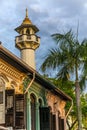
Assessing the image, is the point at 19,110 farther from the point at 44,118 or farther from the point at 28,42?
the point at 28,42

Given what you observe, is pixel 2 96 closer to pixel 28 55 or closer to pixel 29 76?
pixel 29 76

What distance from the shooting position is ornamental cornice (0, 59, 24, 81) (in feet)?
64.8

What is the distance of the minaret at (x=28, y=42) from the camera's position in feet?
151

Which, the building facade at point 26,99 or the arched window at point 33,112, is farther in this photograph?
the arched window at point 33,112

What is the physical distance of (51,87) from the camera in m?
25.3

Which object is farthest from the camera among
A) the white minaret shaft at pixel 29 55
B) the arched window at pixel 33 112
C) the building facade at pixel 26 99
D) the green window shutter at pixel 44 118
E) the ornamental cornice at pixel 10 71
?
the white minaret shaft at pixel 29 55

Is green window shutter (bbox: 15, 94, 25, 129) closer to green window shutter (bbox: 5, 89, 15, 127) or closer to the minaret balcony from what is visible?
green window shutter (bbox: 5, 89, 15, 127)

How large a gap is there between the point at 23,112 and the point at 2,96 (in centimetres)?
154

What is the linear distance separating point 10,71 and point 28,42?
26.0 meters

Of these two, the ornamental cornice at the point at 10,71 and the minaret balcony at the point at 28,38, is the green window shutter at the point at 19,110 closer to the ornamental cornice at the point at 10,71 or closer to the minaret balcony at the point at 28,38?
the ornamental cornice at the point at 10,71

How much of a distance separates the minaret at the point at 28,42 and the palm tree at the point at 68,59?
18513mm

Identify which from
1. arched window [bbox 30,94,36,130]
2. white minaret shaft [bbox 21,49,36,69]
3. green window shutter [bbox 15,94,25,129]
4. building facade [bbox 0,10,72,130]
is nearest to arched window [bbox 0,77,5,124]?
building facade [bbox 0,10,72,130]

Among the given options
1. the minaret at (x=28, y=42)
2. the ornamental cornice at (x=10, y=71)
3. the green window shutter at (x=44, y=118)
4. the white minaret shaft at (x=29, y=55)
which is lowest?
the green window shutter at (x=44, y=118)

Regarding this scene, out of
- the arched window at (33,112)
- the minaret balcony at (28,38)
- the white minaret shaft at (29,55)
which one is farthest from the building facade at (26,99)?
the minaret balcony at (28,38)
